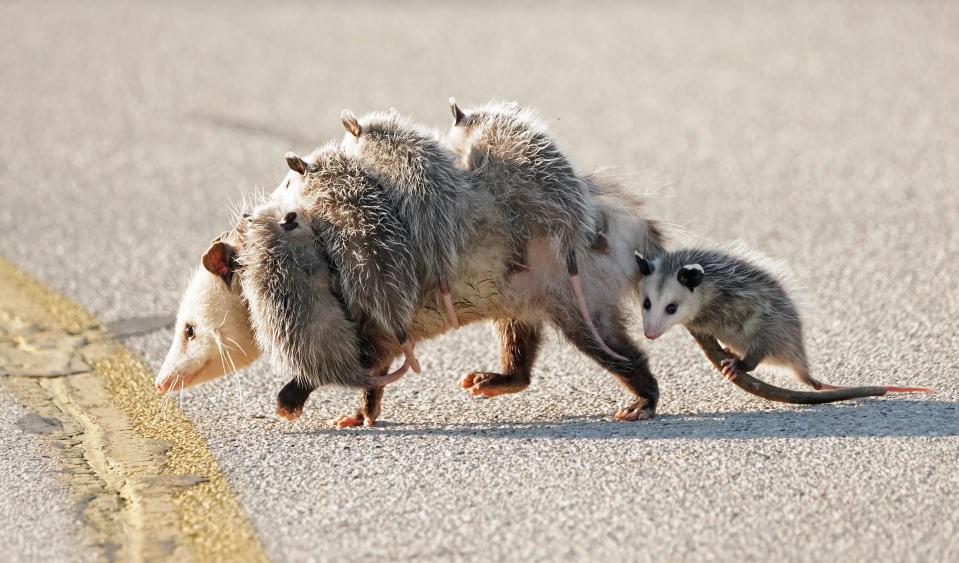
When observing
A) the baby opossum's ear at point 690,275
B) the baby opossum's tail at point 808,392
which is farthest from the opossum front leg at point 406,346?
the baby opossum's tail at point 808,392

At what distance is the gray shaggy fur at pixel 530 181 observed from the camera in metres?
3.22

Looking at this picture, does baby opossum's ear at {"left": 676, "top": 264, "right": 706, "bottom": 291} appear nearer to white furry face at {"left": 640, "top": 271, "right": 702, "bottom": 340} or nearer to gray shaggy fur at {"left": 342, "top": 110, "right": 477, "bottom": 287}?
white furry face at {"left": 640, "top": 271, "right": 702, "bottom": 340}

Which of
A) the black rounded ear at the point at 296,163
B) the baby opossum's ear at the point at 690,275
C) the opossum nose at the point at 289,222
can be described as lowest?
the baby opossum's ear at the point at 690,275

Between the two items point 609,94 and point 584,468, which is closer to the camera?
point 584,468

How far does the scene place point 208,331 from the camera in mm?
3254

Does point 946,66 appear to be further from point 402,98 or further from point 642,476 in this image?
point 642,476

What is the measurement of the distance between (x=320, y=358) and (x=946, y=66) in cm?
599

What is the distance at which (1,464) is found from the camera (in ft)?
9.87

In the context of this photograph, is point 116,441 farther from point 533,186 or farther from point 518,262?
point 533,186

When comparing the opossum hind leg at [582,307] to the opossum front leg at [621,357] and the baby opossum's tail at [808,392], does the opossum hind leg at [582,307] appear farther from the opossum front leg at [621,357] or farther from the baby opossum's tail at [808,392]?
the baby opossum's tail at [808,392]

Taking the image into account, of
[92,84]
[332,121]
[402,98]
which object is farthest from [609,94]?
[92,84]

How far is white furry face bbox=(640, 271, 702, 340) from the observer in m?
3.34

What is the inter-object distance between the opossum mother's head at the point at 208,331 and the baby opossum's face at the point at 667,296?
1097 millimetres

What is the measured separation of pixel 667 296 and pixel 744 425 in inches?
16.5
